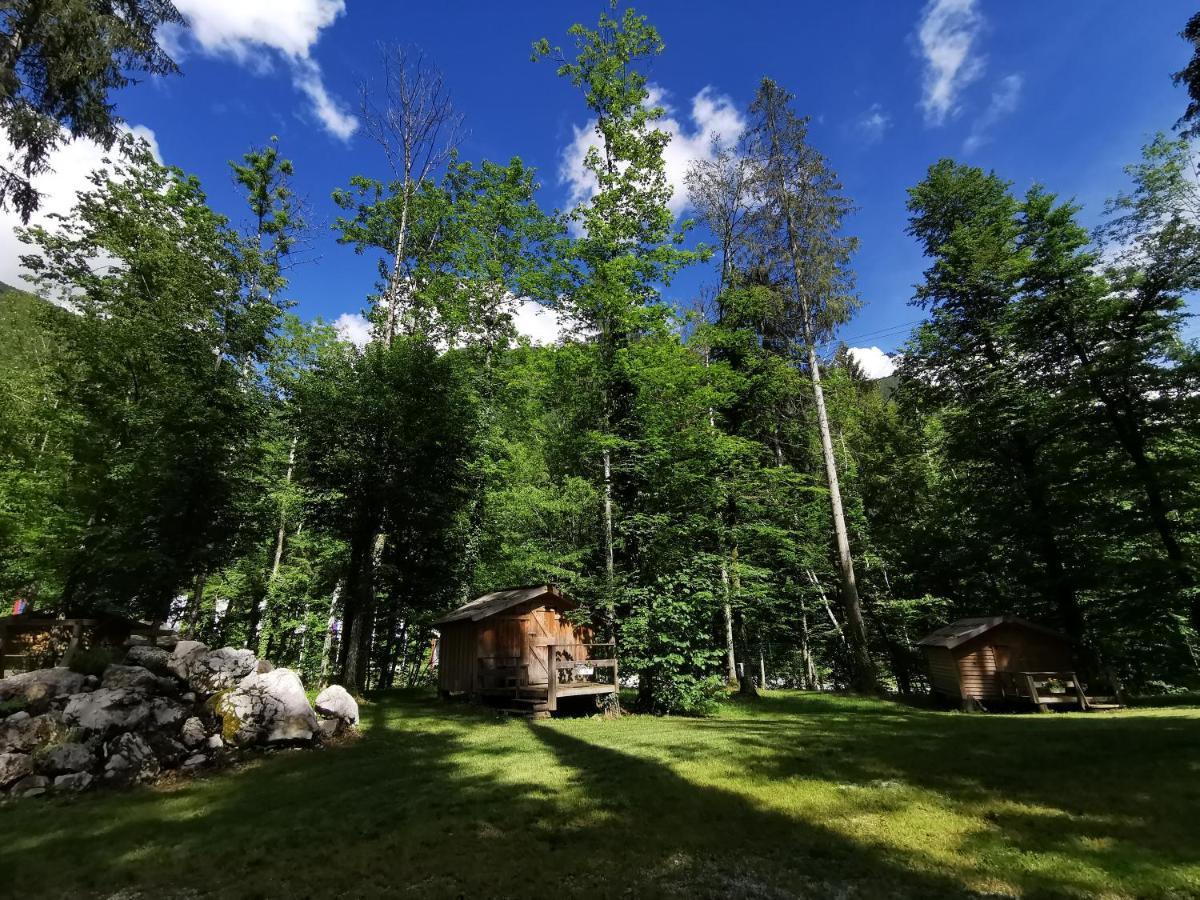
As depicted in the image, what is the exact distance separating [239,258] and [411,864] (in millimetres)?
22736

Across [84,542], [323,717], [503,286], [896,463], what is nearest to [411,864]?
[323,717]

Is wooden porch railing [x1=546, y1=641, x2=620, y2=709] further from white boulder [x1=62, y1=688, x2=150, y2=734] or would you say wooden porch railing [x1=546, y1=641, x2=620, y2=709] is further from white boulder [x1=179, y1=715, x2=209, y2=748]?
white boulder [x1=62, y1=688, x2=150, y2=734]

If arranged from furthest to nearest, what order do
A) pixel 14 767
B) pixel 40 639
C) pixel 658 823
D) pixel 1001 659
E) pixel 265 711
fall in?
pixel 1001 659 < pixel 40 639 < pixel 265 711 < pixel 14 767 < pixel 658 823

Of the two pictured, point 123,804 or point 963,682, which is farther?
point 963,682

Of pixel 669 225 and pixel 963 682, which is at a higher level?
pixel 669 225

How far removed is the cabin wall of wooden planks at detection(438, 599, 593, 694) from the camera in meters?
15.9

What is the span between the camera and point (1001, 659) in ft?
56.8

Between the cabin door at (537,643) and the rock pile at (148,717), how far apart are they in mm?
6057

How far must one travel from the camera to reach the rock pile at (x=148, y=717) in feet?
24.7

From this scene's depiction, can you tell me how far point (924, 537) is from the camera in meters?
23.7

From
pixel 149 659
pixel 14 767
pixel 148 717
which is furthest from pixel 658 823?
pixel 149 659

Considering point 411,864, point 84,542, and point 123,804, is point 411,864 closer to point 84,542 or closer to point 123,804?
point 123,804

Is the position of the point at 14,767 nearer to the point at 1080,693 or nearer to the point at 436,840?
the point at 436,840

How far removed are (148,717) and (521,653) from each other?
9155 mm
